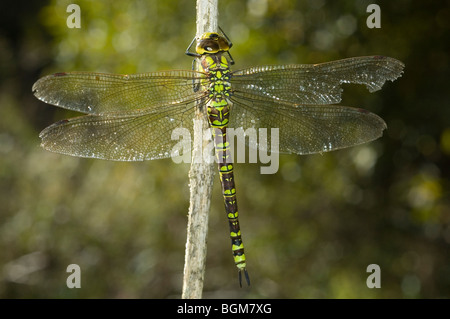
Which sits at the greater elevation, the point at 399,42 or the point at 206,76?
the point at 399,42

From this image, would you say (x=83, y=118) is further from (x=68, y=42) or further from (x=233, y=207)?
(x=68, y=42)

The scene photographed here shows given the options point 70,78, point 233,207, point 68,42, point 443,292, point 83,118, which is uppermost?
point 68,42

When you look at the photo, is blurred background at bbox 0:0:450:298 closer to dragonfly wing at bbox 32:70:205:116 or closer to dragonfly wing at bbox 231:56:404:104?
dragonfly wing at bbox 231:56:404:104

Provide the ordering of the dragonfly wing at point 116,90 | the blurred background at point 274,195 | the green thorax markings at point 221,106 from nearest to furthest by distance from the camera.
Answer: the dragonfly wing at point 116,90 < the green thorax markings at point 221,106 < the blurred background at point 274,195

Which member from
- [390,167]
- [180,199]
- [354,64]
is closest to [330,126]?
[354,64]

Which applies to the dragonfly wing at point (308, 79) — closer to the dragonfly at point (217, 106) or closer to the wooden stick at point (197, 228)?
the dragonfly at point (217, 106)

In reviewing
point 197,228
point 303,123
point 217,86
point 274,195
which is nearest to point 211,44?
point 217,86

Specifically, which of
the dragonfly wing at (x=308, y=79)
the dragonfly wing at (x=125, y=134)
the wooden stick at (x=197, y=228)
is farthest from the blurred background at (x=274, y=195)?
the wooden stick at (x=197, y=228)

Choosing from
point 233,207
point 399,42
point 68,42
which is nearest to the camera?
point 233,207
